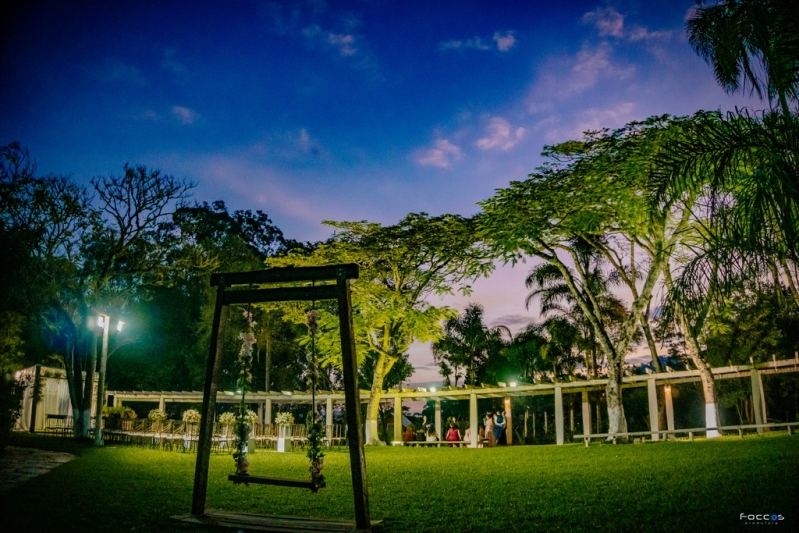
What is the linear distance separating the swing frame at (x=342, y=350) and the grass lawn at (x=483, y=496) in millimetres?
482

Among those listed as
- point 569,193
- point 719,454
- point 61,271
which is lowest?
point 719,454

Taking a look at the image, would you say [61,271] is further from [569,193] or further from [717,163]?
[717,163]

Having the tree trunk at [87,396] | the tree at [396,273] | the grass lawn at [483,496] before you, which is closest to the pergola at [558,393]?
the tree at [396,273]

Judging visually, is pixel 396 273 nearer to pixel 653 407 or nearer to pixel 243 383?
pixel 653 407

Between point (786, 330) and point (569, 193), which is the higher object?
point (569, 193)

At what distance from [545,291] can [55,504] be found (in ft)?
85.3

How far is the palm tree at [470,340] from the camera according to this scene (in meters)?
35.3

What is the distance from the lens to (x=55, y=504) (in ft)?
21.6

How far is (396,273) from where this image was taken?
896 inches

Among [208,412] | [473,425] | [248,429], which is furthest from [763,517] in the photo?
[473,425]

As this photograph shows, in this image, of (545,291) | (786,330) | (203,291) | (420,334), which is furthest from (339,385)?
(786,330)

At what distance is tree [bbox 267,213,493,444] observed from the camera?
21453mm

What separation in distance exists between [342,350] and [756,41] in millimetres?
6385

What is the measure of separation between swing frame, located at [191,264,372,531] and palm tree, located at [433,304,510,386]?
95.8ft
